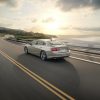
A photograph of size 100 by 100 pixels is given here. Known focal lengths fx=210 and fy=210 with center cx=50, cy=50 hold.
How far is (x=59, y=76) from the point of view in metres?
10.3

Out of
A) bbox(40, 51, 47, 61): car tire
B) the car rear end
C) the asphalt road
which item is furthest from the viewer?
bbox(40, 51, 47, 61): car tire

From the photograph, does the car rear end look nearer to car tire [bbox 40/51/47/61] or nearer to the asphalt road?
car tire [bbox 40/51/47/61]

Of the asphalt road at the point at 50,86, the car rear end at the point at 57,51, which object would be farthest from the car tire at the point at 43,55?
the asphalt road at the point at 50,86

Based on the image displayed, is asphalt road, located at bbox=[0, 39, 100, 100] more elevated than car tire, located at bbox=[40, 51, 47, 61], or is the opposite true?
asphalt road, located at bbox=[0, 39, 100, 100]

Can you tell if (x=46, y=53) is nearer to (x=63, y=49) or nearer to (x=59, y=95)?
(x=63, y=49)

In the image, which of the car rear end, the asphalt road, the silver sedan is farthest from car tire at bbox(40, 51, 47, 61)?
the asphalt road

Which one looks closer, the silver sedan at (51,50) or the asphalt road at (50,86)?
the asphalt road at (50,86)

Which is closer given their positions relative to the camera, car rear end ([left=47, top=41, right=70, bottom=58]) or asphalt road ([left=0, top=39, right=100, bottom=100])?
asphalt road ([left=0, top=39, right=100, bottom=100])

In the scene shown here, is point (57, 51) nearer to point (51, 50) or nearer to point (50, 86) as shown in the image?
point (51, 50)

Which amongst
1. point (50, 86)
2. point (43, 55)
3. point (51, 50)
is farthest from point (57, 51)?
point (50, 86)

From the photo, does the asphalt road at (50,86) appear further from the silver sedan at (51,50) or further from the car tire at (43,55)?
the car tire at (43,55)

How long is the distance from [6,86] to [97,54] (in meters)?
14.1

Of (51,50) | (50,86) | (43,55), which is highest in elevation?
(51,50)

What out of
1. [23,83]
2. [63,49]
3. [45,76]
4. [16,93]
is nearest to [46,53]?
[63,49]
